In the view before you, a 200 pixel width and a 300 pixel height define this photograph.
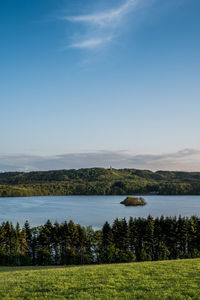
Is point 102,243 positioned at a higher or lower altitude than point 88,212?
higher

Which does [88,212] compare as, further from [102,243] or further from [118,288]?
[118,288]

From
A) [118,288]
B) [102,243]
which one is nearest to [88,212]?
[102,243]

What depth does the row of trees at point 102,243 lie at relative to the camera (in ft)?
143

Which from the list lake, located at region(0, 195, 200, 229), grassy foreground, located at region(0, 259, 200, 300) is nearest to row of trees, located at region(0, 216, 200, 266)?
lake, located at region(0, 195, 200, 229)

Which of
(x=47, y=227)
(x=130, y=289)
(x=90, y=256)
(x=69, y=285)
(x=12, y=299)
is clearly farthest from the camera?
(x=47, y=227)

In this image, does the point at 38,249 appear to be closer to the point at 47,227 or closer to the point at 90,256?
the point at 47,227

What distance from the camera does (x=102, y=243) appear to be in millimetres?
44906

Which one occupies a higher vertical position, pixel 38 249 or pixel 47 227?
pixel 47 227

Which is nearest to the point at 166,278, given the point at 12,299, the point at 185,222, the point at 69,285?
the point at 69,285

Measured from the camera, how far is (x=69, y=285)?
10766 millimetres

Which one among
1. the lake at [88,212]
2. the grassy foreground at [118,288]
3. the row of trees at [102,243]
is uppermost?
the grassy foreground at [118,288]

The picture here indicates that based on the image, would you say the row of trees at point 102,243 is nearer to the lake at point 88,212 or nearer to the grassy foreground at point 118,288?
the lake at point 88,212

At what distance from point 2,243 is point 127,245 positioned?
69.5ft

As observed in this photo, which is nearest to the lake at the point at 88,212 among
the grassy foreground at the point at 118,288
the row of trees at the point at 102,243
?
the row of trees at the point at 102,243
